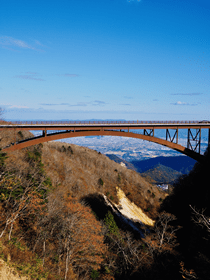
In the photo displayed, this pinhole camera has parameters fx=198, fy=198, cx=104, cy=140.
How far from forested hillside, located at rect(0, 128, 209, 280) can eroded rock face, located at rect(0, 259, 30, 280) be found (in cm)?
49

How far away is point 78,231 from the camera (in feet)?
64.1

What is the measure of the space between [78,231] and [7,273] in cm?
912

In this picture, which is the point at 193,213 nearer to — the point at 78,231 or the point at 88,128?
the point at 78,231

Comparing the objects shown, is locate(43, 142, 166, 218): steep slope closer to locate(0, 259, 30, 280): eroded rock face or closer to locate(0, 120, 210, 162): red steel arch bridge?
locate(0, 120, 210, 162): red steel arch bridge

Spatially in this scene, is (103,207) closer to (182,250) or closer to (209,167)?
(182,250)

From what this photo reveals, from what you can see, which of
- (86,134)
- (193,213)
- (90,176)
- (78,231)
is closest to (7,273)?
(78,231)

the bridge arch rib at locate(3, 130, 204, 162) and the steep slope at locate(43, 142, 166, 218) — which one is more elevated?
the bridge arch rib at locate(3, 130, 204, 162)

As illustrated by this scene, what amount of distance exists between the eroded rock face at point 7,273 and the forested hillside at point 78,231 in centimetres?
49

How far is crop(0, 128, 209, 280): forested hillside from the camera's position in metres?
16.5

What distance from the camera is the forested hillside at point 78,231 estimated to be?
16500mm

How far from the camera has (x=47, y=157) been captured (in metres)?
46.4

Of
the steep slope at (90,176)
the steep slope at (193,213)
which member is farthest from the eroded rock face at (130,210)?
the steep slope at (193,213)

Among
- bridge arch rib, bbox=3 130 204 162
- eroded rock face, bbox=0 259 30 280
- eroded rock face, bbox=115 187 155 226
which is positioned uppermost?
bridge arch rib, bbox=3 130 204 162

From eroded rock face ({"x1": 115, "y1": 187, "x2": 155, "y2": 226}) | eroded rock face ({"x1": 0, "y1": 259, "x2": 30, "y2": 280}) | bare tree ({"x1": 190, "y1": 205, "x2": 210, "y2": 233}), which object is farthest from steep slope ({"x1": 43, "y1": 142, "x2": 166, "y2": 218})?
eroded rock face ({"x1": 0, "y1": 259, "x2": 30, "y2": 280})
